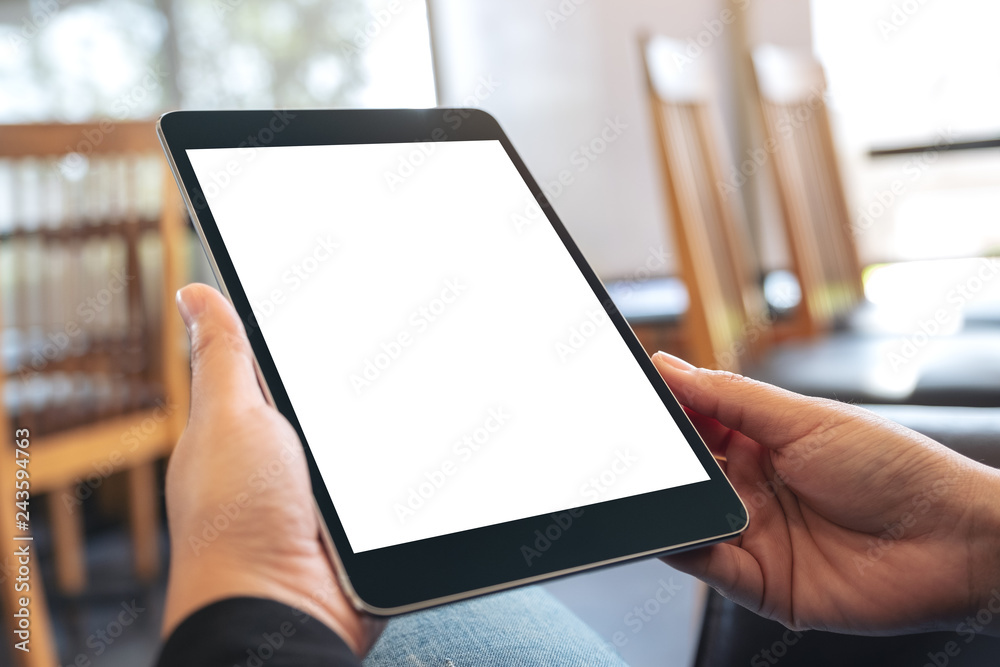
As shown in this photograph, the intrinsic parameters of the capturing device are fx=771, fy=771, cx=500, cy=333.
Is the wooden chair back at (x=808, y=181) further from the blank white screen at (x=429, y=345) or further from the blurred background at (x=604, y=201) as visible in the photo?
the blank white screen at (x=429, y=345)

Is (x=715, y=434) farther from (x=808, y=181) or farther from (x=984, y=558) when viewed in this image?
(x=808, y=181)

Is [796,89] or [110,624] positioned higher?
[796,89]

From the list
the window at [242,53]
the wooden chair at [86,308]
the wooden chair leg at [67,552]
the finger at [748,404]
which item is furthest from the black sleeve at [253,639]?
the window at [242,53]

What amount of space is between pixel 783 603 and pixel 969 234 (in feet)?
6.69

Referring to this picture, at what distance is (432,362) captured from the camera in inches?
15.4

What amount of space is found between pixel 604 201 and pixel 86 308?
1.47 m

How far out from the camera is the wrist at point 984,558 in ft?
1.33

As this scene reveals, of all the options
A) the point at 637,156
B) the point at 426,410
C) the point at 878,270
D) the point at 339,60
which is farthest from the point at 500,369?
the point at 339,60

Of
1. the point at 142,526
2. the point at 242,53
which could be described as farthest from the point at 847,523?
the point at 242,53

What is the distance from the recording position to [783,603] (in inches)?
17.5

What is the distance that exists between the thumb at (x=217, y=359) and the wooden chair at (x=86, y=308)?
727mm

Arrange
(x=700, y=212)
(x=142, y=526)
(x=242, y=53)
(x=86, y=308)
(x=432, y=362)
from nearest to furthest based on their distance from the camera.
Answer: (x=432, y=362)
(x=86, y=308)
(x=700, y=212)
(x=142, y=526)
(x=242, y=53)

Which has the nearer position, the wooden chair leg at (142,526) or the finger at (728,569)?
the finger at (728,569)

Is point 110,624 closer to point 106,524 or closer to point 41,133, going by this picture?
point 106,524
